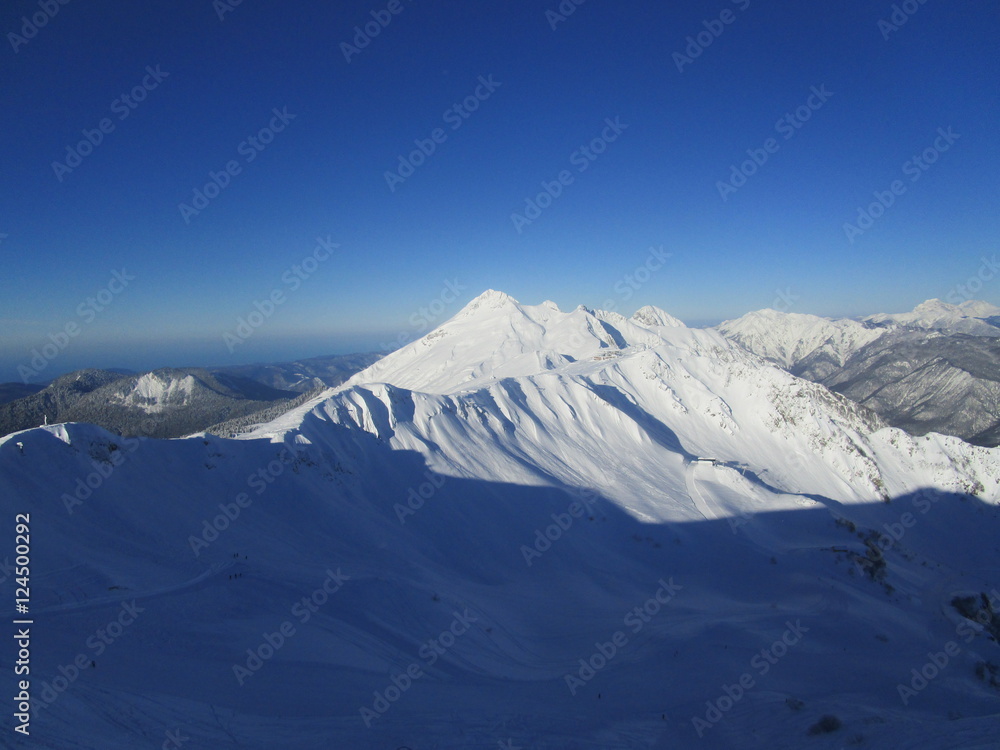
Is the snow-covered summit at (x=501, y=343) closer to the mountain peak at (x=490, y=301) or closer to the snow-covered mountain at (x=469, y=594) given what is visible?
the mountain peak at (x=490, y=301)

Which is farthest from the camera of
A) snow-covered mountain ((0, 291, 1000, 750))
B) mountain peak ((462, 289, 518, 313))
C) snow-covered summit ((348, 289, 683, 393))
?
mountain peak ((462, 289, 518, 313))

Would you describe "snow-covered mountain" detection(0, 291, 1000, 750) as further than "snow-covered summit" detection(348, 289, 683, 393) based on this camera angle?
No

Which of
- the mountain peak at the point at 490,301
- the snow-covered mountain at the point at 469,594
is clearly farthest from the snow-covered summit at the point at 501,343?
the snow-covered mountain at the point at 469,594

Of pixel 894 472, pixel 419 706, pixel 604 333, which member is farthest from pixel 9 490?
pixel 604 333

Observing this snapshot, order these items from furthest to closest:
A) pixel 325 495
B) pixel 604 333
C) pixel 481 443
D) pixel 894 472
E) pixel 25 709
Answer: pixel 604 333 → pixel 894 472 → pixel 481 443 → pixel 325 495 → pixel 25 709

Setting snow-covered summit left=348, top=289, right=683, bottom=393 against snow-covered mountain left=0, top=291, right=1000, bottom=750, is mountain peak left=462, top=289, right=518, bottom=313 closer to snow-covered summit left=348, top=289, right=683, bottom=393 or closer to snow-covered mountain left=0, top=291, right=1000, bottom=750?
snow-covered summit left=348, top=289, right=683, bottom=393

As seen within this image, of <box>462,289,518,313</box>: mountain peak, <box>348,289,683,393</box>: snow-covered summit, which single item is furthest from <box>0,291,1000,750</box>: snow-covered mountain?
<box>462,289,518,313</box>: mountain peak

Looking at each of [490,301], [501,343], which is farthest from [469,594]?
[490,301]

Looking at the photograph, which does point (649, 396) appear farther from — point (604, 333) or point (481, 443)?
point (604, 333)
